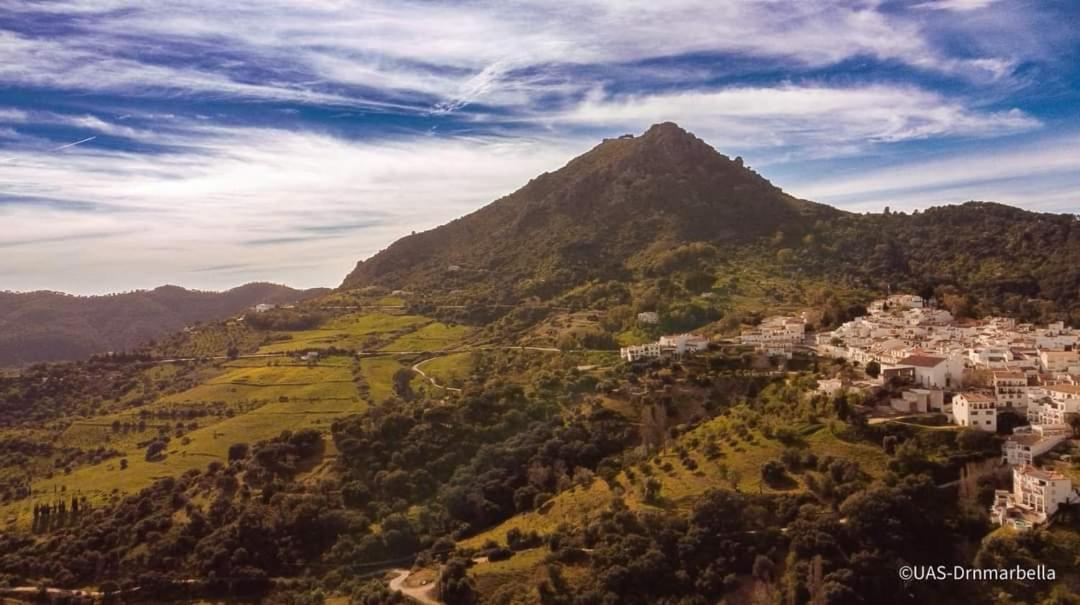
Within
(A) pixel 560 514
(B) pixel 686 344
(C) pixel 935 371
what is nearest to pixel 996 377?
(C) pixel 935 371

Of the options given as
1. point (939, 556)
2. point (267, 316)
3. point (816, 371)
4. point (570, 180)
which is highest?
point (570, 180)

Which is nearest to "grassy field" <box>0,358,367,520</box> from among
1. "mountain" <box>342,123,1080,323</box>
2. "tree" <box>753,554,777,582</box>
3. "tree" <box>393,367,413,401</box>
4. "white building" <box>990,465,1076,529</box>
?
"tree" <box>393,367,413,401</box>

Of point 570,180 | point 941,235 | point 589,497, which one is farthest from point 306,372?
point 941,235

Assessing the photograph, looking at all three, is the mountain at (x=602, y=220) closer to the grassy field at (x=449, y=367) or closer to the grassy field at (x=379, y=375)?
the grassy field at (x=449, y=367)

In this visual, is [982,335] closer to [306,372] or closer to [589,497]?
[589,497]

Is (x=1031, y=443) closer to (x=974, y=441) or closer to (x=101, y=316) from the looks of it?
(x=974, y=441)

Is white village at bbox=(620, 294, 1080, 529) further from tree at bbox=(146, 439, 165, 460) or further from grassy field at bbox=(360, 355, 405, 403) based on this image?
tree at bbox=(146, 439, 165, 460)
